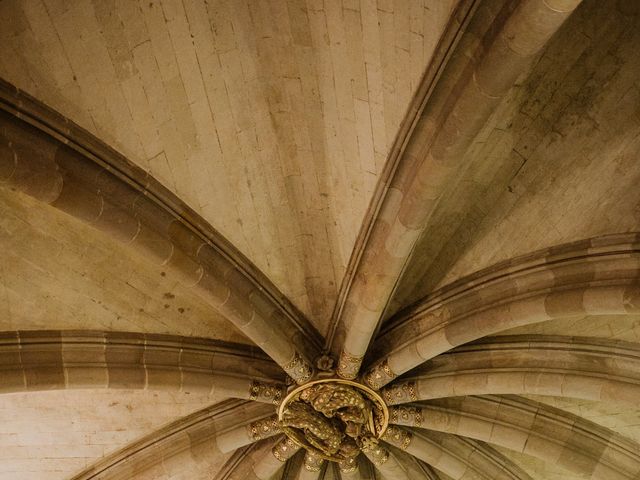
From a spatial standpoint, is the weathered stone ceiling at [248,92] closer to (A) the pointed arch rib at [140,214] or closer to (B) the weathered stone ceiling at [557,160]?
(A) the pointed arch rib at [140,214]

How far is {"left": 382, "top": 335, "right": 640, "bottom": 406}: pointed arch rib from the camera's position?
6965 mm

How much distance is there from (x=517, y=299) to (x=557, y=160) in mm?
1171

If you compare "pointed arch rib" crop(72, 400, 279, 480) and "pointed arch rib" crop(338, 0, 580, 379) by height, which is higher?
"pointed arch rib" crop(338, 0, 580, 379)

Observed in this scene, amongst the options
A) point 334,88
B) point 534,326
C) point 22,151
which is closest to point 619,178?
point 534,326

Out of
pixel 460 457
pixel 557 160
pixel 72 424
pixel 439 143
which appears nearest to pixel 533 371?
pixel 460 457

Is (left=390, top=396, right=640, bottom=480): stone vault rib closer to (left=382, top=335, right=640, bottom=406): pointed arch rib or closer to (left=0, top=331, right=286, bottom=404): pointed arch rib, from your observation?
(left=382, top=335, right=640, bottom=406): pointed arch rib

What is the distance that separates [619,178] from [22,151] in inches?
171

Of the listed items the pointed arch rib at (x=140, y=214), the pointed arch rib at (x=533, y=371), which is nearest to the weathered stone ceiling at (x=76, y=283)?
the pointed arch rib at (x=140, y=214)

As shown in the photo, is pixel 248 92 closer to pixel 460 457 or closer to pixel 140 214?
pixel 140 214

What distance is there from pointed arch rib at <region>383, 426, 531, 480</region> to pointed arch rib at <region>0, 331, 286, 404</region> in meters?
1.76

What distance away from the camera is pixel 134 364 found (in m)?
7.08

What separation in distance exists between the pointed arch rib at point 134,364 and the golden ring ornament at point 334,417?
0.24 meters

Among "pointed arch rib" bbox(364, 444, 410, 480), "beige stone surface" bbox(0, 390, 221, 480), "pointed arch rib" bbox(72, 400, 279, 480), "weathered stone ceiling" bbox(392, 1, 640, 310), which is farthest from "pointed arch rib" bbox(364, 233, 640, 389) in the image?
"beige stone surface" bbox(0, 390, 221, 480)

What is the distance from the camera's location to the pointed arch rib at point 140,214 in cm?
546
